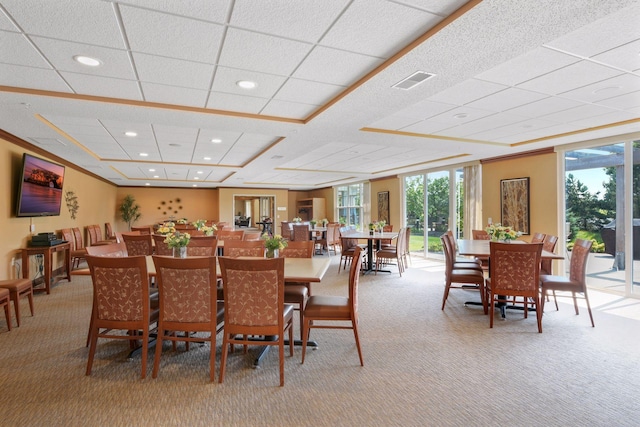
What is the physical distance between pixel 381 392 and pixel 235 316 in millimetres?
1271

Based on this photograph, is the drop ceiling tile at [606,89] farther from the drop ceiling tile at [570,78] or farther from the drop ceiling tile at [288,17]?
the drop ceiling tile at [288,17]

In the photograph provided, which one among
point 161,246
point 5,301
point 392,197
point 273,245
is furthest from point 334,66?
point 392,197

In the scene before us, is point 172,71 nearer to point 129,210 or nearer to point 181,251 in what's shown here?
point 181,251

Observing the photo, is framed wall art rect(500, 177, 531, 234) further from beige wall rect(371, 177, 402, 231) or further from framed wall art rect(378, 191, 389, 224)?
framed wall art rect(378, 191, 389, 224)

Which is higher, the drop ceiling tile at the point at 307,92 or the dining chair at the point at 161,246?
the drop ceiling tile at the point at 307,92

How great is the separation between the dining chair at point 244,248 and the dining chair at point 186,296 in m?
1.44

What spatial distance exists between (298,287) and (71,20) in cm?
286

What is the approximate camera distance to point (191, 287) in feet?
8.92

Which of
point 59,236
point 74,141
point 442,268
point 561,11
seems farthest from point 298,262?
point 59,236

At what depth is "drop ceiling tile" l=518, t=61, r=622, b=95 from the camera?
2.91 m

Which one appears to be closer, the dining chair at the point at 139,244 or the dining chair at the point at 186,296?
the dining chair at the point at 186,296

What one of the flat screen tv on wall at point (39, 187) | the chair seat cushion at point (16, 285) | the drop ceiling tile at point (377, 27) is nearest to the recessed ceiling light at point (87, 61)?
the drop ceiling tile at point (377, 27)

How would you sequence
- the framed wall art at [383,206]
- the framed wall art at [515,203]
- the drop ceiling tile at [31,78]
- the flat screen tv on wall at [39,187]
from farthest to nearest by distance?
the framed wall art at [383,206] → the framed wall art at [515,203] → the flat screen tv on wall at [39,187] → the drop ceiling tile at [31,78]

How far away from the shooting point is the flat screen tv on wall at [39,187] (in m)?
5.29
